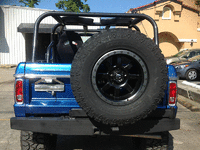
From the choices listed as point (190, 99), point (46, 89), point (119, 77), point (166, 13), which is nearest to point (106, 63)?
point (119, 77)

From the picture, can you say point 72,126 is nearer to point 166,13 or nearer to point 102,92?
point 102,92

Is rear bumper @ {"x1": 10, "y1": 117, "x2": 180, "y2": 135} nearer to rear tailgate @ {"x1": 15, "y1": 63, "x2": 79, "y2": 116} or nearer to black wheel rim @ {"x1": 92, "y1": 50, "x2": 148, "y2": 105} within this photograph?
rear tailgate @ {"x1": 15, "y1": 63, "x2": 79, "y2": 116}

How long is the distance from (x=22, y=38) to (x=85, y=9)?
32.9 meters

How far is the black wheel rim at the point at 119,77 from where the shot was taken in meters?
2.38

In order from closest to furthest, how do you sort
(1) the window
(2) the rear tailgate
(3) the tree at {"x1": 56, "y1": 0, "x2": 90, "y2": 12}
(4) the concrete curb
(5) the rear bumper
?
(5) the rear bumper, (2) the rear tailgate, (4) the concrete curb, (1) the window, (3) the tree at {"x1": 56, "y1": 0, "x2": 90, "y2": 12}

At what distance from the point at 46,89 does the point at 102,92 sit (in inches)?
28.0

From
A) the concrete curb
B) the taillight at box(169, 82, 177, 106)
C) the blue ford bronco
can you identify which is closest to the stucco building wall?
the concrete curb

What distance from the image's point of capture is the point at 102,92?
2469 millimetres

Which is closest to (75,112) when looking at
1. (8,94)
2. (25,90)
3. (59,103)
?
(59,103)

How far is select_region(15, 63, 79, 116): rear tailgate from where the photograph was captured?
2.66m

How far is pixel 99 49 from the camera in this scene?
2338mm

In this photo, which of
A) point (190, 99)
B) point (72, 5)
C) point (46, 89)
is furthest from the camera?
point (72, 5)

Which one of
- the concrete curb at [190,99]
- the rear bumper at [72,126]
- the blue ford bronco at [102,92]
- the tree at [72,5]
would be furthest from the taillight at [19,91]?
the tree at [72,5]

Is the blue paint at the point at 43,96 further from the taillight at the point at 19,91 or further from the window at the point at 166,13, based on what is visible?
the window at the point at 166,13
